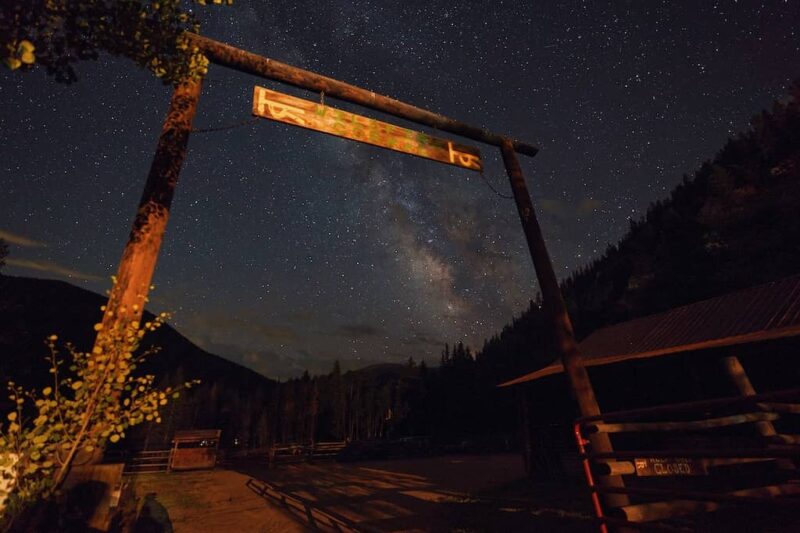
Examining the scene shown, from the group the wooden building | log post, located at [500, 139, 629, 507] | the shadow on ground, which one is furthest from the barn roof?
log post, located at [500, 139, 629, 507]

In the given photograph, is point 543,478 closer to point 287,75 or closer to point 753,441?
point 753,441

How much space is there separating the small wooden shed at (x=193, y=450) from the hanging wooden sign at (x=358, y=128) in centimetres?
2546

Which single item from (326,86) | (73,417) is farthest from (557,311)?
(73,417)

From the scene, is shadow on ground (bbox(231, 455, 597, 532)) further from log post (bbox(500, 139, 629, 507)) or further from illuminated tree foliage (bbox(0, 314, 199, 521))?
illuminated tree foliage (bbox(0, 314, 199, 521))

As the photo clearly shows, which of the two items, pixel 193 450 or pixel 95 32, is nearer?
pixel 95 32

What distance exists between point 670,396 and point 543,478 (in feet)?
18.6

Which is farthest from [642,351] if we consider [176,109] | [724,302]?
[176,109]

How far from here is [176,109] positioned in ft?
15.0

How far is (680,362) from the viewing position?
12.6 metres

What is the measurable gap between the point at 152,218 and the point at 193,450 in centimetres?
2626

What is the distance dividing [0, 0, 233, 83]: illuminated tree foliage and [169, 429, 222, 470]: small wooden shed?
85.4 ft

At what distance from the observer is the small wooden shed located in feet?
77.3

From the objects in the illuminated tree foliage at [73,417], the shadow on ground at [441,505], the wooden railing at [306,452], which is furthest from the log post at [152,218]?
the wooden railing at [306,452]

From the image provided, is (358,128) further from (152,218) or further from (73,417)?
(73,417)
